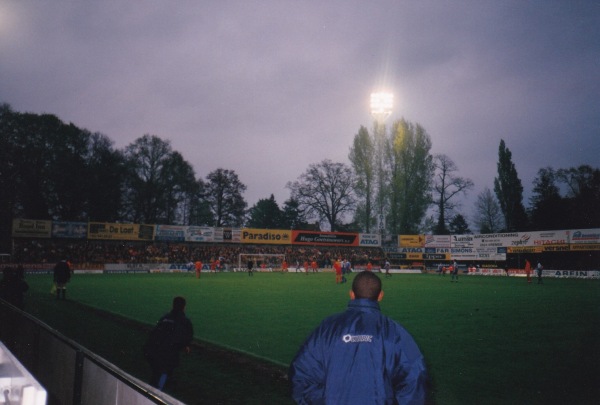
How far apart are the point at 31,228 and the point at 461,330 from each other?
159 ft

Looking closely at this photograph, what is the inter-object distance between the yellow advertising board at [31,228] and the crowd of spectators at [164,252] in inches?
27.9

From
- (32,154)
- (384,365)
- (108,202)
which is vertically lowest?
(384,365)

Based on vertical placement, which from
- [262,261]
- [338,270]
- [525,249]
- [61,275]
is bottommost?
[262,261]

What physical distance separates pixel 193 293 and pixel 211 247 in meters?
36.4

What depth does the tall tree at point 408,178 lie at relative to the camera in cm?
6059

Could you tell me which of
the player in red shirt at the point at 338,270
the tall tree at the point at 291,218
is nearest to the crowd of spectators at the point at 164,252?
the player in red shirt at the point at 338,270

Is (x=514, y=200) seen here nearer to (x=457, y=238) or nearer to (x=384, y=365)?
(x=457, y=238)

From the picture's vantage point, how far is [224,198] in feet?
281

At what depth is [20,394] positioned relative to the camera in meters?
1.86

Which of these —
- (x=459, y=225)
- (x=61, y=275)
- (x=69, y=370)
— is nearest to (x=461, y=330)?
(x=69, y=370)

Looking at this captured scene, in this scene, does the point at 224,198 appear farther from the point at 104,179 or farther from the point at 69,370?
the point at 69,370

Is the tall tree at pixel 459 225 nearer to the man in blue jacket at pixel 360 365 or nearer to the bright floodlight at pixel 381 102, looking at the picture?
the bright floodlight at pixel 381 102

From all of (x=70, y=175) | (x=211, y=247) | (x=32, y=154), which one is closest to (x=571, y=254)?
(x=211, y=247)

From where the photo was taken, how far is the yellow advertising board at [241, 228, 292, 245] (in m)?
61.7
